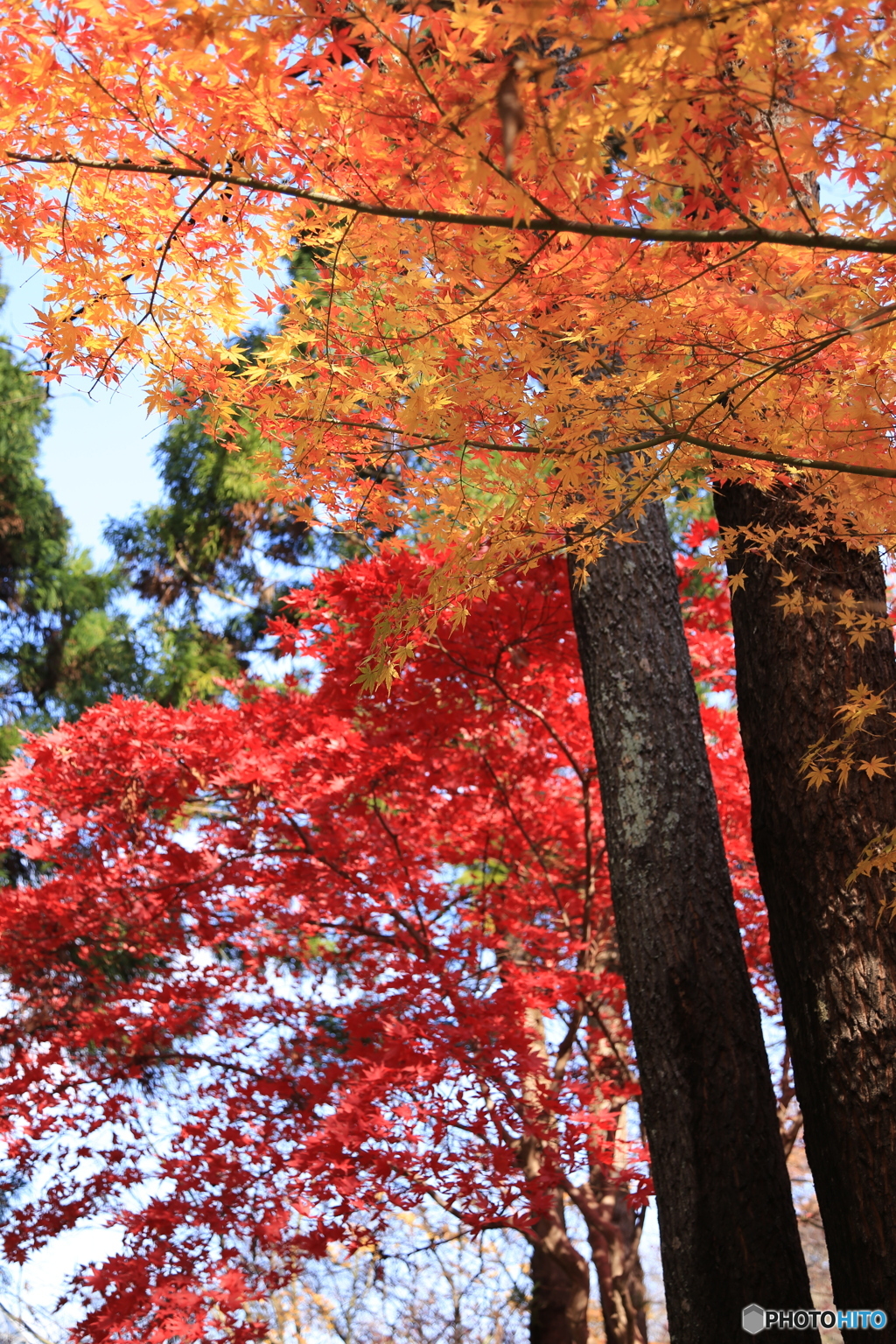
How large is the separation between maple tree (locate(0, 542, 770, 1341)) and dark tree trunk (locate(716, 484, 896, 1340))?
1.29 meters

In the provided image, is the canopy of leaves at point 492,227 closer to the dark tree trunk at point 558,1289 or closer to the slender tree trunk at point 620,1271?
the slender tree trunk at point 620,1271

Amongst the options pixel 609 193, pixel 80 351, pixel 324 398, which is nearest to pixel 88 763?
pixel 80 351

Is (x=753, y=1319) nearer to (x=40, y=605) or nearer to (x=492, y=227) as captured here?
(x=492, y=227)

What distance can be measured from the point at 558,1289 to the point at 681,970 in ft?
12.5

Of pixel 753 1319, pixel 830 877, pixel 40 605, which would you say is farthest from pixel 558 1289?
pixel 40 605

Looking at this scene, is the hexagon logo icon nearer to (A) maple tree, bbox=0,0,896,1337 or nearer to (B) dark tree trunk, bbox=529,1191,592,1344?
(A) maple tree, bbox=0,0,896,1337

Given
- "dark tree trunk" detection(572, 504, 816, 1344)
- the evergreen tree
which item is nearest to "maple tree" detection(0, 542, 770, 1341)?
"dark tree trunk" detection(572, 504, 816, 1344)

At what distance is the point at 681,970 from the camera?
10.5 ft

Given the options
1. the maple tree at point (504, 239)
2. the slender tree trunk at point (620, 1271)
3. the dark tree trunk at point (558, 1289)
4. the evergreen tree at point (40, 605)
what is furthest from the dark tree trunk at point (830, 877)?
the evergreen tree at point (40, 605)

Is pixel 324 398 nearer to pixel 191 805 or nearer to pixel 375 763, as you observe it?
pixel 375 763

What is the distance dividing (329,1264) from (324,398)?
6585mm

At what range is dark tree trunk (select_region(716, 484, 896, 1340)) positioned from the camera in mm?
2498

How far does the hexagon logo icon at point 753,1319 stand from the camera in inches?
109

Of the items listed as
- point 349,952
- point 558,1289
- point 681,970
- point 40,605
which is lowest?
point 558,1289
